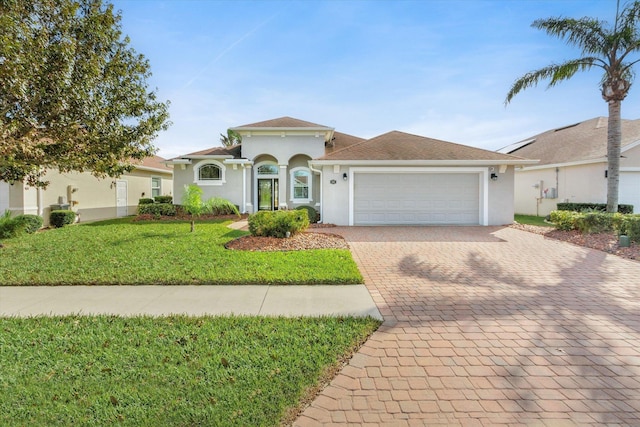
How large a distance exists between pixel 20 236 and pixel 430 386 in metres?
14.3

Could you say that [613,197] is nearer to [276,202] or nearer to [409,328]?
[409,328]

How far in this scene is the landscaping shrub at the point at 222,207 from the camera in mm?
16875

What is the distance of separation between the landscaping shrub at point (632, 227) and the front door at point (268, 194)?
15443 millimetres

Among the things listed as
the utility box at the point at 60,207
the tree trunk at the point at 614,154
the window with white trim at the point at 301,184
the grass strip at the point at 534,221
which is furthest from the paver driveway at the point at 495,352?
the utility box at the point at 60,207

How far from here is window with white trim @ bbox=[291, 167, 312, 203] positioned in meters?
18.4

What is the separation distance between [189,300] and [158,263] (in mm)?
2658

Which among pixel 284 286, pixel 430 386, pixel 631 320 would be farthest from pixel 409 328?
pixel 631 320

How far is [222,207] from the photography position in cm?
1733

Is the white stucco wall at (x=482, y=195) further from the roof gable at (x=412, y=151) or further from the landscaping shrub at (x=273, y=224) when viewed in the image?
the landscaping shrub at (x=273, y=224)

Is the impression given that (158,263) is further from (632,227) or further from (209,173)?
(632,227)

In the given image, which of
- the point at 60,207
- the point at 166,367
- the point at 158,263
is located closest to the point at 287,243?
the point at 158,263

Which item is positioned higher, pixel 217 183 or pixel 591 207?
pixel 217 183

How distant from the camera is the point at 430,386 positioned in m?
2.86

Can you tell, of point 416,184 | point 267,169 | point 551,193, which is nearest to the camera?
point 416,184
